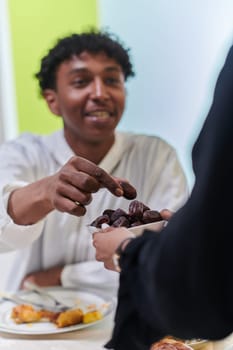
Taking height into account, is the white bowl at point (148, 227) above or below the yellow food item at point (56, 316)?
above

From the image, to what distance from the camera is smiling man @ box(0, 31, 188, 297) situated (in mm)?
1162

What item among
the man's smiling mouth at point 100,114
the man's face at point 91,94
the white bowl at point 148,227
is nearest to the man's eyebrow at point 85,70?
the man's face at point 91,94

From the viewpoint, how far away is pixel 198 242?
47cm

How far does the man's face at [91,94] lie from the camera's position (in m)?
1.22

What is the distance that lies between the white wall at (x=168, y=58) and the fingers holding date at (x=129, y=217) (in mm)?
940

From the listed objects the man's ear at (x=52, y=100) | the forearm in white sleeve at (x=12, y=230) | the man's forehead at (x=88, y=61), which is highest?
the man's forehead at (x=88, y=61)

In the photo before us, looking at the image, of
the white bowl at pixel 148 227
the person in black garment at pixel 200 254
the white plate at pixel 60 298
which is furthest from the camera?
the white plate at pixel 60 298

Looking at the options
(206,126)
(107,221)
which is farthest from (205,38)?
(206,126)

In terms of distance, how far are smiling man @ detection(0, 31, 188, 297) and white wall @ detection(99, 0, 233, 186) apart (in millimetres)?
397

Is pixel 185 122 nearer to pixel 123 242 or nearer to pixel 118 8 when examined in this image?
pixel 118 8

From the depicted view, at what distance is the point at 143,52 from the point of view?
1762mm

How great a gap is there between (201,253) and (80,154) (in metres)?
0.81

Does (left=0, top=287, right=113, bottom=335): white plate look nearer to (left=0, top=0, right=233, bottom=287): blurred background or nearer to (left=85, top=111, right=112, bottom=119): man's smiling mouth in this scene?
(left=85, top=111, right=112, bottom=119): man's smiling mouth

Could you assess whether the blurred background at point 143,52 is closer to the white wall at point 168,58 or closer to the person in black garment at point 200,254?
the white wall at point 168,58
